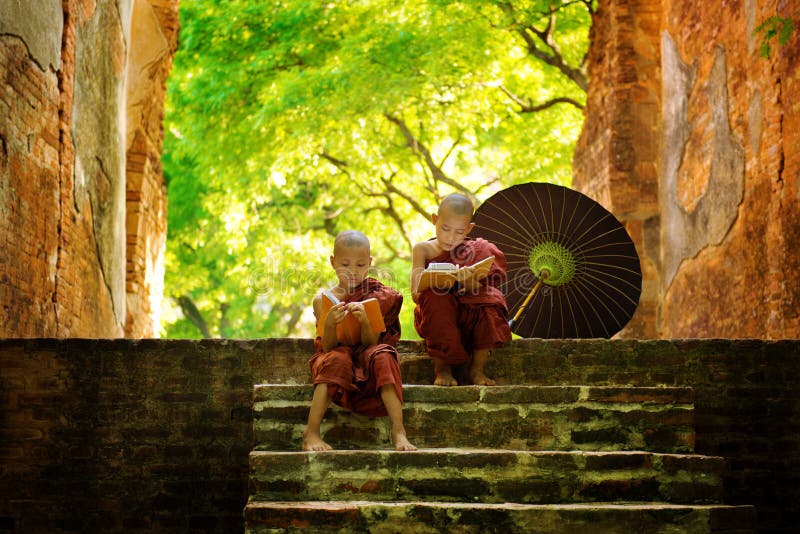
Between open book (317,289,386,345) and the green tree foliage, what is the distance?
990 centimetres

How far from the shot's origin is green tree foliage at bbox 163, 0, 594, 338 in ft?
54.3

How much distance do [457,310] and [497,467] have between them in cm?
119

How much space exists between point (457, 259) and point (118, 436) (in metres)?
2.25

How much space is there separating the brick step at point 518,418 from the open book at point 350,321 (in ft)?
1.01

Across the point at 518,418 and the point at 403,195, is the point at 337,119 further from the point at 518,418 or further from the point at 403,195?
the point at 518,418

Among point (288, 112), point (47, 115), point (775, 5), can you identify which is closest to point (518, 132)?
point (288, 112)

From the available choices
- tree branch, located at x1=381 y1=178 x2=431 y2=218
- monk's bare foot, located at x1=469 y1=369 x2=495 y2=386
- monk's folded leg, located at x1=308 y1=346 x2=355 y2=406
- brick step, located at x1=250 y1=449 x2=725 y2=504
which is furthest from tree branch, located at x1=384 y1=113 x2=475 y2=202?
brick step, located at x1=250 y1=449 x2=725 y2=504

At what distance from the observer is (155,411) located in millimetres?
5934

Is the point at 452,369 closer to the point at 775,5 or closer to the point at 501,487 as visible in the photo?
the point at 501,487

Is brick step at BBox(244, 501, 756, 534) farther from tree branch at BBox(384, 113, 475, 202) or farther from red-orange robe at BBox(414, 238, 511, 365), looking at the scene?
tree branch at BBox(384, 113, 475, 202)

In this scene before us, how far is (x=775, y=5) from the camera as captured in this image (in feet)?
24.9

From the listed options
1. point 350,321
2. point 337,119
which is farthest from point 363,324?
point 337,119

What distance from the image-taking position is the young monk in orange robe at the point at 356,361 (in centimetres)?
470

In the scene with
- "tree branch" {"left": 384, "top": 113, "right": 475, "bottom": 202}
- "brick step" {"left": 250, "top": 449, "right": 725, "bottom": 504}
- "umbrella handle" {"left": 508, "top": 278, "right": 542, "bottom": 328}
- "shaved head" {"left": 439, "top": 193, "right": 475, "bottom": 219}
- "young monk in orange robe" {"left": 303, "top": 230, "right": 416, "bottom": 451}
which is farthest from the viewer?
"tree branch" {"left": 384, "top": 113, "right": 475, "bottom": 202}
